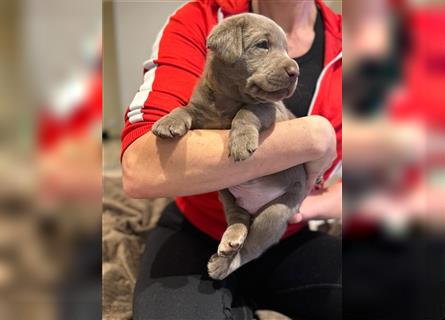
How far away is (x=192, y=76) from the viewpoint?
93 centimetres

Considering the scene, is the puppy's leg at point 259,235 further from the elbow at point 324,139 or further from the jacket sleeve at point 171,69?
the jacket sleeve at point 171,69

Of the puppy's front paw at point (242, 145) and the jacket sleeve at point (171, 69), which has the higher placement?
the jacket sleeve at point (171, 69)

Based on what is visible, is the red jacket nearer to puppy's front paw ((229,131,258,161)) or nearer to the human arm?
the human arm

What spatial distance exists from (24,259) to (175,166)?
1.43 ft

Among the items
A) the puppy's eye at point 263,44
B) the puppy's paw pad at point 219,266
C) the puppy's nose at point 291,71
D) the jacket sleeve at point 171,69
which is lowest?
the puppy's paw pad at point 219,266

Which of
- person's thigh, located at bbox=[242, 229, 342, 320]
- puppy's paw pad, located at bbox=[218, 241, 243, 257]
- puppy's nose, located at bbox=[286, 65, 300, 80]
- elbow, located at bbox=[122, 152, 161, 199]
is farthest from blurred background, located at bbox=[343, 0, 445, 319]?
person's thigh, located at bbox=[242, 229, 342, 320]

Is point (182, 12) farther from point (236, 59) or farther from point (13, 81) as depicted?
point (13, 81)

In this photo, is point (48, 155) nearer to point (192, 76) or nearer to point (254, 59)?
point (254, 59)

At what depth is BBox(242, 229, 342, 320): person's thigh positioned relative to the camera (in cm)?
105

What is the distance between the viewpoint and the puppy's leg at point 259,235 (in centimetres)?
86

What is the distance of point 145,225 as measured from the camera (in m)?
1.34

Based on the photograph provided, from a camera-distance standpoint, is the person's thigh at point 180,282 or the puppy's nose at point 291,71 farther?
the person's thigh at point 180,282

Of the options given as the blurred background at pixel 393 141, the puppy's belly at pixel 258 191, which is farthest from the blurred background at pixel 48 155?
the puppy's belly at pixel 258 191

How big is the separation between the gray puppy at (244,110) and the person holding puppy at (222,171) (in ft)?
0.12
